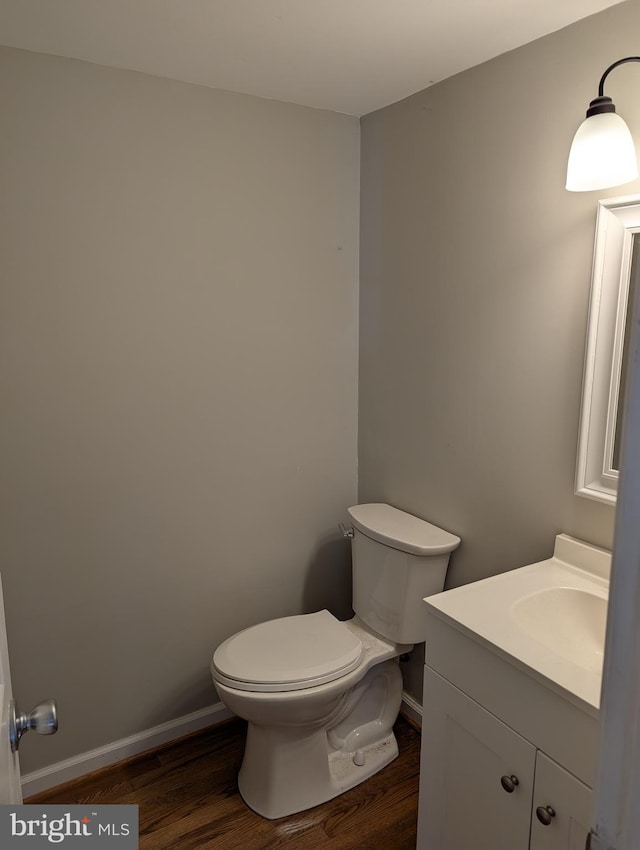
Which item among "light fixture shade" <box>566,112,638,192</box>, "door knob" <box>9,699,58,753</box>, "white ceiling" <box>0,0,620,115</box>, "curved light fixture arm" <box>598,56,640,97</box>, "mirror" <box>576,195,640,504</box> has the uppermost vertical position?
"white ceiling" <box>0,0,620,115</box>

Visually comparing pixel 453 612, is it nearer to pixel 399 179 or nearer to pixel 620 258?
pixel 620 258

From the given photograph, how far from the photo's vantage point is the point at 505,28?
1464 mm

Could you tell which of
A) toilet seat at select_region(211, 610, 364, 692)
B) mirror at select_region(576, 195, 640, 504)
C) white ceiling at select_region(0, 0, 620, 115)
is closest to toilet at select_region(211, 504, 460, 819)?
toilet seat at select_region(211, 610, 364, 692)

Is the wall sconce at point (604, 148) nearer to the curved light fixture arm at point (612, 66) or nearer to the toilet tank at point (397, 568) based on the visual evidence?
the curved light fixture arm at point (612, 66)

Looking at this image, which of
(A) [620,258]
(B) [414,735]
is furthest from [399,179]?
(B) [414,735]

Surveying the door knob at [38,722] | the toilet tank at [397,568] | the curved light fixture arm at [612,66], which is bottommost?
the toilet tank at [397,568]

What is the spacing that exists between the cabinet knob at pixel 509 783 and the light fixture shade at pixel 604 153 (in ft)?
4.07

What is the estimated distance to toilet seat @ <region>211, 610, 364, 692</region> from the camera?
1.70m

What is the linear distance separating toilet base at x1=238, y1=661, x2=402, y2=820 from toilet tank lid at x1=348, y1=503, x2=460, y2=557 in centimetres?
49

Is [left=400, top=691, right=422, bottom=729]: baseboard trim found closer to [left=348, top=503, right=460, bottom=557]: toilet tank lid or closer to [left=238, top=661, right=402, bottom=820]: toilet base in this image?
[left=238, top=661, right=402, bottom=820]: toilet base

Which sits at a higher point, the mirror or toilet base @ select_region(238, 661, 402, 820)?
the mirror

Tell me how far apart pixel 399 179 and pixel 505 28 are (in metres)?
0.59

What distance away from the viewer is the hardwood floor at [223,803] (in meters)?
1.73

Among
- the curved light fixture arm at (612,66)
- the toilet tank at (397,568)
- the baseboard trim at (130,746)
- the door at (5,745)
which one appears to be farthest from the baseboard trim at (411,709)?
the curved light fixture arm at (612,66)
